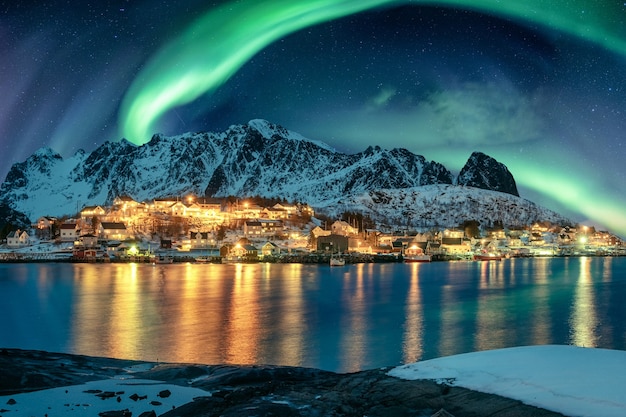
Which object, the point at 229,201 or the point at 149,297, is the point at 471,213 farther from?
the point at 149,297

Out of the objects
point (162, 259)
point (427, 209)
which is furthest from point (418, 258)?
point (427, 209)

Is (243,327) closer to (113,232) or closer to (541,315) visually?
(541,315)

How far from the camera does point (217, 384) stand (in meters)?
12.6

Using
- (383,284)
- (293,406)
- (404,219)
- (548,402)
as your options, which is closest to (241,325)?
(293,406)

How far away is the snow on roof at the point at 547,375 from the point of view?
345 inches

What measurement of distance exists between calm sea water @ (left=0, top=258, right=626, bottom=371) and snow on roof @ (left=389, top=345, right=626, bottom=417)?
6524 mm

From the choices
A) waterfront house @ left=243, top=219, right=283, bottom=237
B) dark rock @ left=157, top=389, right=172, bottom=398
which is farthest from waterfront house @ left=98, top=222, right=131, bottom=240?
dark rock @ left=157, top=389, right=172, bottom=398

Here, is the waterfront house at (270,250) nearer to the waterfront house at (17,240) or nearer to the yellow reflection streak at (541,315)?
the waterfront house at (17,240)

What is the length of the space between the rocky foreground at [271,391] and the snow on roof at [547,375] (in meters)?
0.38

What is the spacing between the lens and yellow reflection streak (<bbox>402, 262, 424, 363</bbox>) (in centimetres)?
2064

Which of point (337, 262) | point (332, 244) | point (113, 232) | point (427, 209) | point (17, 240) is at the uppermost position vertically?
point (427, 209)

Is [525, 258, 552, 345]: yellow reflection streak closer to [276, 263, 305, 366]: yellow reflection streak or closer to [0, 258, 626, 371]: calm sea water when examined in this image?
[0, 258, 626, 371]: calm sea water

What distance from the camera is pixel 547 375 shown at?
1030 cm

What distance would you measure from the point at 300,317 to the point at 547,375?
2135 centimetres
